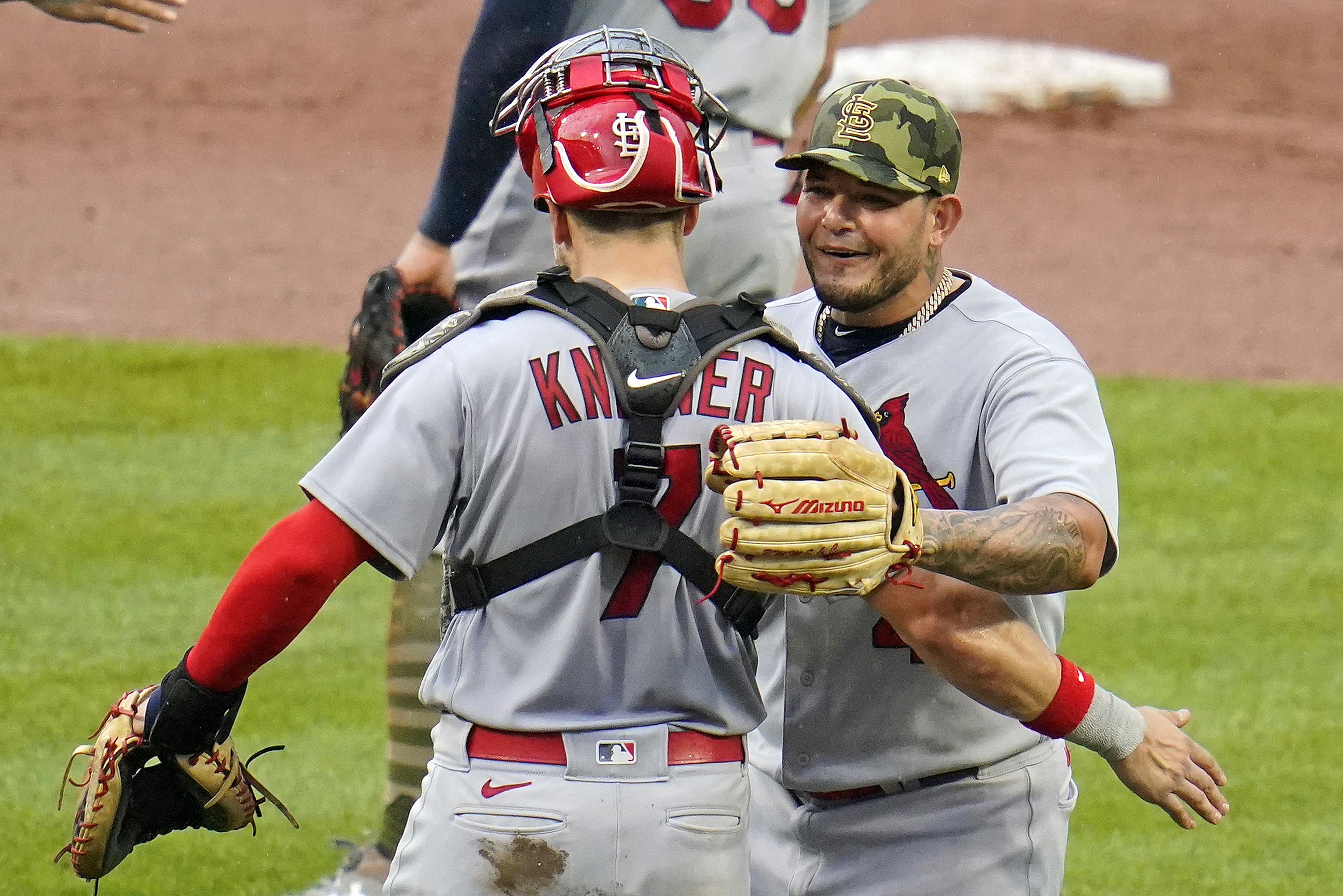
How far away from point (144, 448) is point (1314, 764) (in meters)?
5.43

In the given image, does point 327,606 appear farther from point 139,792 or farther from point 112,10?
point 139,792

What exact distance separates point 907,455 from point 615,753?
883 mm

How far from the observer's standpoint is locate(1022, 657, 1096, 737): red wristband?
2.98m

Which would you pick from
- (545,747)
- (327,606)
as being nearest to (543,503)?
(545,747)

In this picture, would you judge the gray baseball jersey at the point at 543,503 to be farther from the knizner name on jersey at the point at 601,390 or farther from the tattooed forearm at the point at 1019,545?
the tattooed forearm at the point at 1019,545

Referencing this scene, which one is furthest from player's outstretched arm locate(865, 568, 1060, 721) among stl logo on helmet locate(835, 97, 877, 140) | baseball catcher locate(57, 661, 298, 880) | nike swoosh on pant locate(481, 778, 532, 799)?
baseball catcher locate(57, 661, 298, 880)

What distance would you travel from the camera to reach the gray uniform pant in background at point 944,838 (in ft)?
10.8

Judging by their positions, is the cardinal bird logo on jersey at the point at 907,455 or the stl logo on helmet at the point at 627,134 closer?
the stl logo on helmet at the point at 627,134

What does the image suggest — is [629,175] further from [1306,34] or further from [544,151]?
[1306,34]

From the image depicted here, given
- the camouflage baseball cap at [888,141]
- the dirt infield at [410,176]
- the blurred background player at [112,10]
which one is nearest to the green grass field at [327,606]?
the dirt infield at [410,176]

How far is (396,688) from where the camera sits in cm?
430

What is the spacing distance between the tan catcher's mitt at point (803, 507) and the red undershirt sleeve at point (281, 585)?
501 millimetres

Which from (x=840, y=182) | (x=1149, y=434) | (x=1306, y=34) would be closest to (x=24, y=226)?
(x=1149, y=434)

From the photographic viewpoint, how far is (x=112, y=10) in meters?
4.82
